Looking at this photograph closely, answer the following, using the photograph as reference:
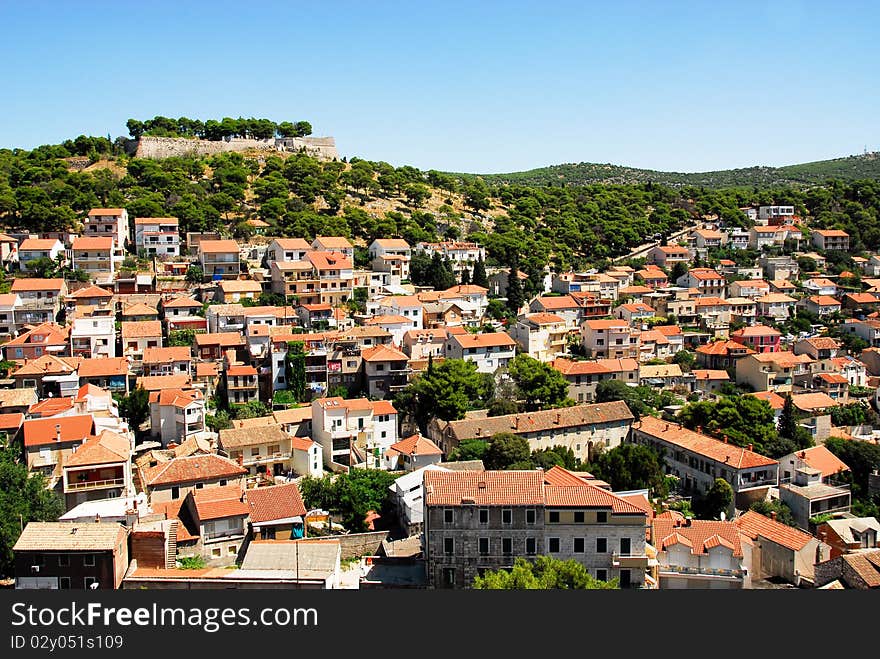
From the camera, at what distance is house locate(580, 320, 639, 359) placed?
116 feet

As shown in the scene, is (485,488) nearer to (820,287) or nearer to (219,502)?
(219,502)

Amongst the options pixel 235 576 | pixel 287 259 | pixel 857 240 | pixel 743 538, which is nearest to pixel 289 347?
pixel 287 259

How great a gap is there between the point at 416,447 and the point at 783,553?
10.3 m

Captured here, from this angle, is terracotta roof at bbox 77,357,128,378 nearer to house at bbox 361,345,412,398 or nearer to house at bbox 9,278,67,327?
house at bbox 9,278,67,327

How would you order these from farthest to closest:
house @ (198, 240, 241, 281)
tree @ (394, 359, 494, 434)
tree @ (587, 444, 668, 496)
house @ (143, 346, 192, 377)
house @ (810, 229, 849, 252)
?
1. house @ (810, 229, 849, 252)
2. house @ (198, 240, 241, 281)
3. house @ (143, 346, 192, 377)
4. tree @ (394, 359, 494, 434)
5. tree @ (587, 444, 668, 496)

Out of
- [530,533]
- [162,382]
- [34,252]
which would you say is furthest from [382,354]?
[34,252]

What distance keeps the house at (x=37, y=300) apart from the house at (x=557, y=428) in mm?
15591

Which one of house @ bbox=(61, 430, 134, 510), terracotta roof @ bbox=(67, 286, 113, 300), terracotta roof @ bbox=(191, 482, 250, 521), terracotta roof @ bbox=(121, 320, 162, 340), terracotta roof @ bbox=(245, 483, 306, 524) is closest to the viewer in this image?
terracotta roof @ bbox=(191, 482, 250, 521)

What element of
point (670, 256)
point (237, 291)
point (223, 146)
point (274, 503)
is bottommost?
point (274, 503)

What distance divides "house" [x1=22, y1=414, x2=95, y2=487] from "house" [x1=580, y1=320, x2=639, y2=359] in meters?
20.7

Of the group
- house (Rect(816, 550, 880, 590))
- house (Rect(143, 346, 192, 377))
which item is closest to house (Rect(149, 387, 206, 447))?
house (Rect(143, 346, 192, 377))

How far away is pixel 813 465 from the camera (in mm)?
26203

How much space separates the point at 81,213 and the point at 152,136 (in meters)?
17.5

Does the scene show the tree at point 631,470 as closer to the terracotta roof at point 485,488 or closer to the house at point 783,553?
the house at point 783,553
